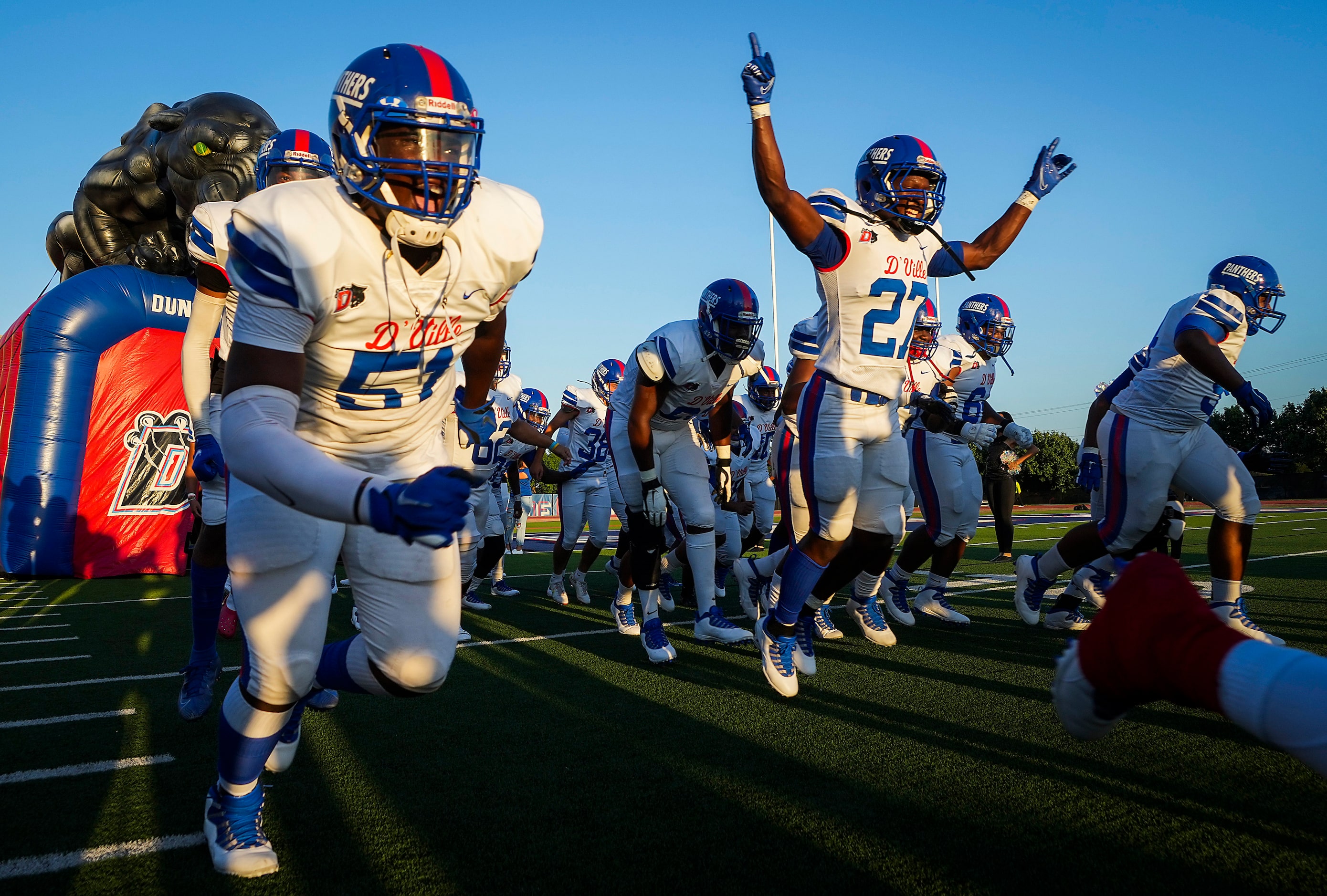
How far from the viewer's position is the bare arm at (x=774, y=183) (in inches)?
144

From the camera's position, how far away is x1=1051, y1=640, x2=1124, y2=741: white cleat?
70.7 inches

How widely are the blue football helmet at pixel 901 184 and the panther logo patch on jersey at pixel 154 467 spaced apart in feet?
29.8

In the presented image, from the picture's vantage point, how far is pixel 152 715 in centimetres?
375

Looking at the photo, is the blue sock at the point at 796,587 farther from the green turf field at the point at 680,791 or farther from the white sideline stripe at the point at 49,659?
the white sideline stripe at the point at 49,659

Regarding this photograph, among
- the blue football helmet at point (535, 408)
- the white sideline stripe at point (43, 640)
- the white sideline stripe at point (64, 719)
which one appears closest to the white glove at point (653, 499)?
the white sideline stripe at point (64, 719)

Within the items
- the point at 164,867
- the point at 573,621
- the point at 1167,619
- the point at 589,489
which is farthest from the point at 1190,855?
the point at 589,489

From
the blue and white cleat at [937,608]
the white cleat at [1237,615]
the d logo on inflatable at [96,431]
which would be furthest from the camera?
the d logo on inflatable at [96,431]

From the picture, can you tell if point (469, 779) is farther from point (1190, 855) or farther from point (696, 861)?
point (1190, 855)

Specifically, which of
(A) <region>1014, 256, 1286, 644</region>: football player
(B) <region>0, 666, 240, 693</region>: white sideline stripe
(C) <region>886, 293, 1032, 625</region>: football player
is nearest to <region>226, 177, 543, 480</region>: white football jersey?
(B) <region>0, 666, 240, 693</region>: white sideline stripe

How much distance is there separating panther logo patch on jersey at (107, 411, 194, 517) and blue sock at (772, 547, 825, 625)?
874 cm

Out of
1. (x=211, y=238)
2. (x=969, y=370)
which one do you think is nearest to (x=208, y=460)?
(x=211, y=238)

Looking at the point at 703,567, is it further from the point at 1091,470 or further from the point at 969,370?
the point at 969,370

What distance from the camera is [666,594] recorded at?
7754 mm

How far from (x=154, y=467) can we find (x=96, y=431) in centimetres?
74
